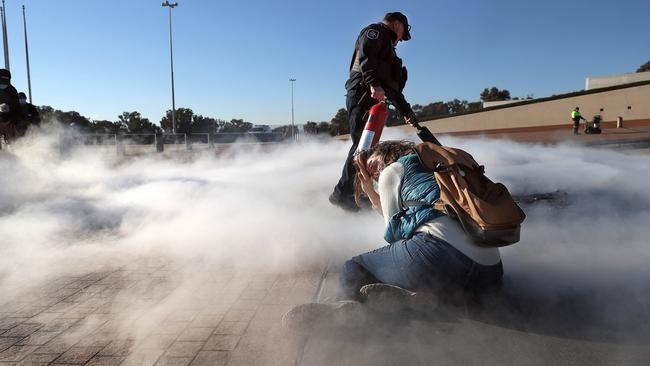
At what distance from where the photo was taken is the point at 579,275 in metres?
2.78

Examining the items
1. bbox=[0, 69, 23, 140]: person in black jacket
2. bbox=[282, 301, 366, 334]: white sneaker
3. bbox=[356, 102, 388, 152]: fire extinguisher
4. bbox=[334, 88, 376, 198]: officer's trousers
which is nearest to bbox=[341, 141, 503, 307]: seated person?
bbox=[282, 301, 366, 334]: white sneaker

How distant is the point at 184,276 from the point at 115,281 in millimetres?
421

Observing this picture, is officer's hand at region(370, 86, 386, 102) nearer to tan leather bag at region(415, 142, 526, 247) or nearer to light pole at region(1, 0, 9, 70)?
tan leather bag at region(415, 142, 526, 247)

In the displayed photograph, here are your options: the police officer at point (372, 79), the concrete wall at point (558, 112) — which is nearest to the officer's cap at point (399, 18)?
the police officer at point (372, 79)

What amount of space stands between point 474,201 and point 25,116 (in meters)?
8.00

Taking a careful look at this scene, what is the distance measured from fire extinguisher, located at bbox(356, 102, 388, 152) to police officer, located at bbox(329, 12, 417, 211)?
8 centimetres

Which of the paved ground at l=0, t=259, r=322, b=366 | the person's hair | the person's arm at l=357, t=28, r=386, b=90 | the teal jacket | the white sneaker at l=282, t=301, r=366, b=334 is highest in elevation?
the person's arm at l=357, t=28, r=386, b=90

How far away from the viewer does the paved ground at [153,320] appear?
2.12 m

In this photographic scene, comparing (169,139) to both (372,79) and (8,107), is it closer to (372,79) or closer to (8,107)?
(8,107)

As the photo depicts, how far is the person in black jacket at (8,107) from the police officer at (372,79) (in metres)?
5.79

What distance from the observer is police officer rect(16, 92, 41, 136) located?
7.84 metres

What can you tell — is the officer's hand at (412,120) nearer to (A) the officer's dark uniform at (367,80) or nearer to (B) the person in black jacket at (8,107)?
(A) the officer's dark uniform at (367,80)

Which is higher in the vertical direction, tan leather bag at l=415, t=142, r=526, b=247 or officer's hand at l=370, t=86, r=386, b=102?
officer's hand at l=370, t=86, r=386, b=102

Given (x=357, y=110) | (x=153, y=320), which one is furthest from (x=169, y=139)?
(x=153, y=320)
